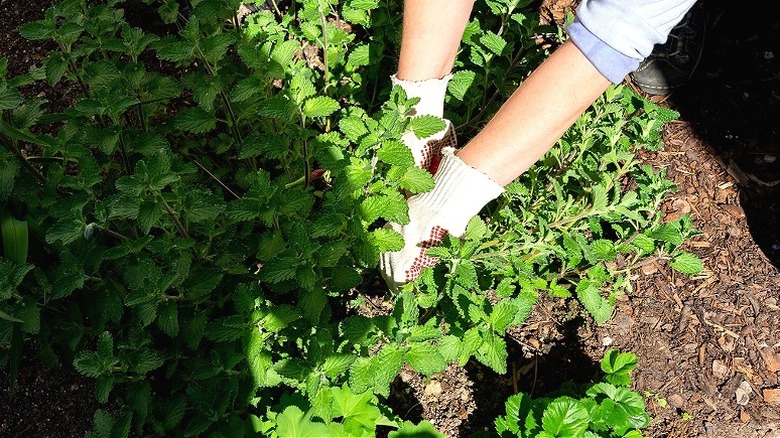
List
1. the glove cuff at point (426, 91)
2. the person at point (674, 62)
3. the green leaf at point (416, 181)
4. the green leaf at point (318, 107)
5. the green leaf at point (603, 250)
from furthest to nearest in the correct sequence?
the person at point (674, 62) < the glove cuff at point (426, 91) < the green leaf at point (603, 250) < the green leaf at point (318, 107) < the green leaf at point (416, 181)

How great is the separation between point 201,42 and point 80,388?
124cm

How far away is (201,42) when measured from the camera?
2.24 meters

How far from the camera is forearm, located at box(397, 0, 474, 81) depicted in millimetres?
2178

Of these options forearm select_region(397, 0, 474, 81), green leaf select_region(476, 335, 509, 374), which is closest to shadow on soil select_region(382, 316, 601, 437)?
green leaf select_region(476, 335, 509, 374)

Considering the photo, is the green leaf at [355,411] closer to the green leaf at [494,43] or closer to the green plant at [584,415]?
the green plant at [584,415]

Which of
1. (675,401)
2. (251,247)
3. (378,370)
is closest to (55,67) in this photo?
(251,247)

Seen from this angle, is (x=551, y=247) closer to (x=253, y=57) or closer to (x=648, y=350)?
(x=648, y=350)

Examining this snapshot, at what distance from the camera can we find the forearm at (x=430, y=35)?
85.7 inches

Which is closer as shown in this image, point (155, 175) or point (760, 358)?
point (155, 175)

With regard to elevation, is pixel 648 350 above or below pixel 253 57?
below

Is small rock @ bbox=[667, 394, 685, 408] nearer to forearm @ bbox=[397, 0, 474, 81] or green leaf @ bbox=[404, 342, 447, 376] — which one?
green leaf @ bbox=[404, 342, 447, 376]

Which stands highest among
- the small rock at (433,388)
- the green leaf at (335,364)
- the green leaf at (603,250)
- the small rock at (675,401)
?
the green leaf at (603,250)

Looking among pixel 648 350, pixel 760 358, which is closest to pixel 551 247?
pixel 648 350

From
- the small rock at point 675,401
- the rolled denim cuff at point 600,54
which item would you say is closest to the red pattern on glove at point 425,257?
the rolled denim cuff at point 600,54
